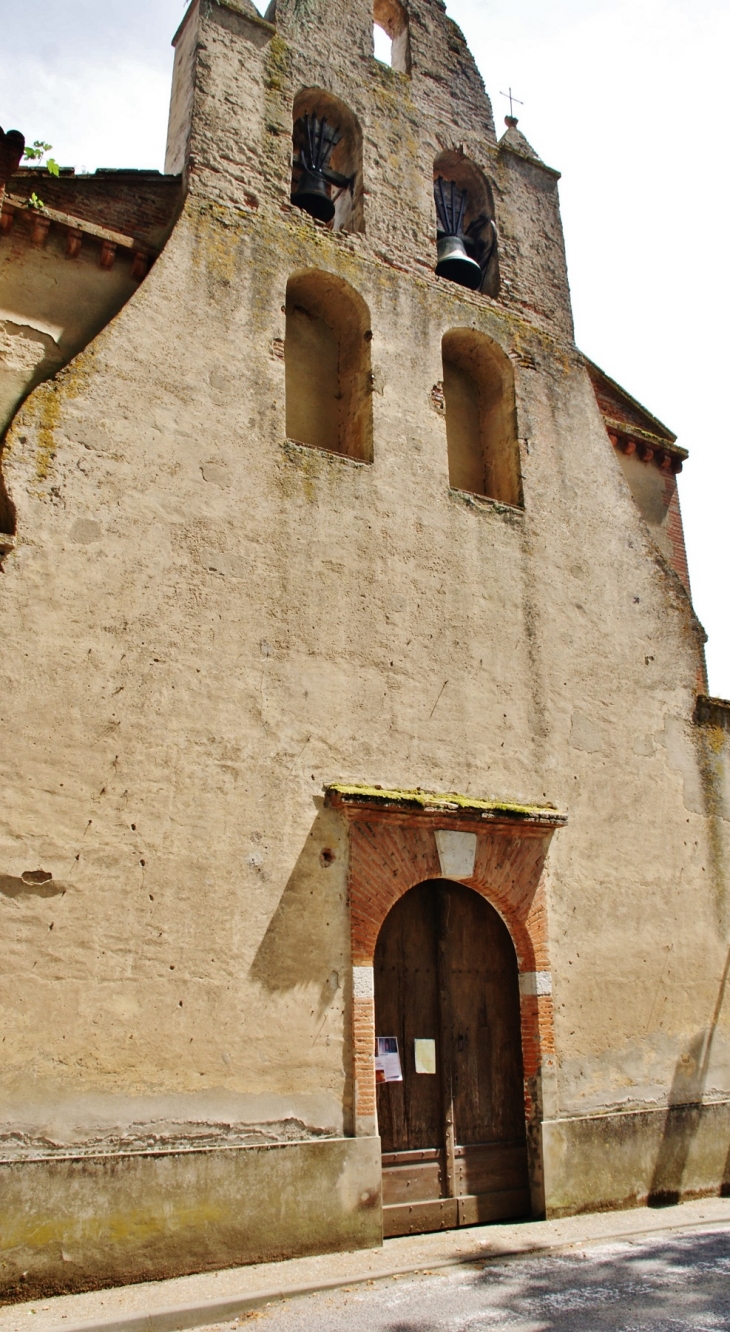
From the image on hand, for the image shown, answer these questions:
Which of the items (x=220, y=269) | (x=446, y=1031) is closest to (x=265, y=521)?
(x=220, y=269)

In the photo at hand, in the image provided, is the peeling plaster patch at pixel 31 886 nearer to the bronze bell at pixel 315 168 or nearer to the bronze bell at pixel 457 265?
the bronze bell at pixel 315 168

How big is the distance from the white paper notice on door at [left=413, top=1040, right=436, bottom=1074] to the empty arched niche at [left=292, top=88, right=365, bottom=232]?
24.8 ft

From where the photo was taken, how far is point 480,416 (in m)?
9.94

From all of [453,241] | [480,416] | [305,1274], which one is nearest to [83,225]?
[453,241]

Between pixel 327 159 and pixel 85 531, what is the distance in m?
5.57

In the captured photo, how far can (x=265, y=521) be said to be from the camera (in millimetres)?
7379

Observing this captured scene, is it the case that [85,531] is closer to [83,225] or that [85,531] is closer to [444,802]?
[83,225]

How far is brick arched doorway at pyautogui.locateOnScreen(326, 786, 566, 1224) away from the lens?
6703 mm

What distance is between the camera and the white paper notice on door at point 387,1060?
684 cm

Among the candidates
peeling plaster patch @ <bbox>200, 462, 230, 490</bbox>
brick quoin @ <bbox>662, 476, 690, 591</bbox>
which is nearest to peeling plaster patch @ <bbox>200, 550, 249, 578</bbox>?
peeling plaster patch @ <bbox>200, 462, 230, 490</bbox>

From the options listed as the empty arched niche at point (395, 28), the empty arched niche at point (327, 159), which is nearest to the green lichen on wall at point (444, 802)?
the empty arched niche at point (327, 159)

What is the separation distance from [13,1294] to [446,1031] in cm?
339

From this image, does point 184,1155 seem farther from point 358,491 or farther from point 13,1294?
point 358,491

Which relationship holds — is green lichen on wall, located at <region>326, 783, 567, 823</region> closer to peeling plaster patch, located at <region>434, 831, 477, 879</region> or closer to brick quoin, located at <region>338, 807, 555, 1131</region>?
brick quoin, located at <region>338, 807, 555, 1131</region>
